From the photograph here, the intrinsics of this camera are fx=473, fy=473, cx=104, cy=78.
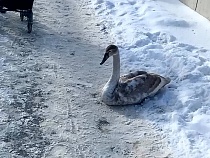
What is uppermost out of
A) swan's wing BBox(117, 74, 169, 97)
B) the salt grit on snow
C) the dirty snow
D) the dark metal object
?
the dark metal object

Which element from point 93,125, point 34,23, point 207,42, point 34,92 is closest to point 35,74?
point 34,92

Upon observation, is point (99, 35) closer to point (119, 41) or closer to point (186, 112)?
point (119, 41)

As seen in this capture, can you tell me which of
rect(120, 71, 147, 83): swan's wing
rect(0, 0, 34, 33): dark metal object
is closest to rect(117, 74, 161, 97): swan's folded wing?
rect(120, 71, 147, 83): swan's wing

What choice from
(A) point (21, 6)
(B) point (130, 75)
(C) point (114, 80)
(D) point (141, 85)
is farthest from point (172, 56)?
(A) point (21, 6)

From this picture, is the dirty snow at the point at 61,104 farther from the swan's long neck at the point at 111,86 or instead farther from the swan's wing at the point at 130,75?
the swan's wing at the point at 130,75

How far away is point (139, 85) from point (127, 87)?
163 mm

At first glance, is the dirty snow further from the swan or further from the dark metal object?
the dark metal object

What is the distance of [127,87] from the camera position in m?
5.95

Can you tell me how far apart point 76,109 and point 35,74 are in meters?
1.02

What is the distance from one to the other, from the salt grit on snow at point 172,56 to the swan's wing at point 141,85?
0.16 meters

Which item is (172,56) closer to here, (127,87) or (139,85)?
(139,85)

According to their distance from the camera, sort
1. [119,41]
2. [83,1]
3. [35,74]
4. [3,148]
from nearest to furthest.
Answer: [3,148] → [35,74] → [119,41] → [83,1]

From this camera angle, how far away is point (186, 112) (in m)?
5.78

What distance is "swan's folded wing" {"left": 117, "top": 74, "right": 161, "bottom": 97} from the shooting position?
595 centimetres
